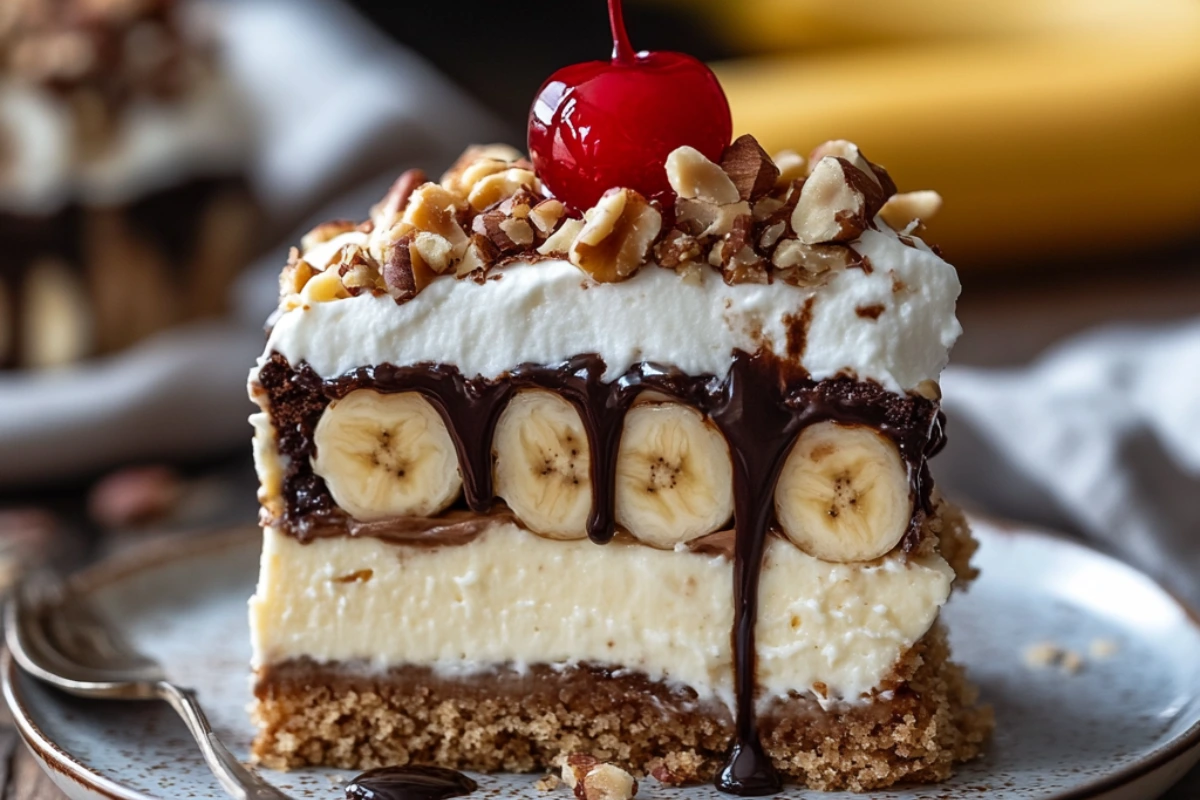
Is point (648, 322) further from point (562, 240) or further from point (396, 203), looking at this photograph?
point (396, 203)

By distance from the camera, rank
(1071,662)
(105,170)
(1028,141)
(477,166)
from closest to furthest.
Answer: (477,166), (1071,662), (105,170), (1028,141)

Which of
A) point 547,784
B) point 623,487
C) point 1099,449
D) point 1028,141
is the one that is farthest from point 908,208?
point 1028,141

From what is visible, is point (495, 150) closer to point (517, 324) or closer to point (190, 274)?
point (517, 324)

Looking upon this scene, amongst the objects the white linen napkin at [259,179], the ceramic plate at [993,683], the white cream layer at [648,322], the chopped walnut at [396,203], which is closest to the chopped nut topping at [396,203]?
the chopped walnut at [396,203]

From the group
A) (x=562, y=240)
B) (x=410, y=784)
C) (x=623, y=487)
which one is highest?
(x=562, y=240)

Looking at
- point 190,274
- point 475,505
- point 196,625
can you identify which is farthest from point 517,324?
point 190,274

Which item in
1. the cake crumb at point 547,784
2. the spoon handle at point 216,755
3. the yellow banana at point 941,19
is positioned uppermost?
the yellow banana at point 941,19

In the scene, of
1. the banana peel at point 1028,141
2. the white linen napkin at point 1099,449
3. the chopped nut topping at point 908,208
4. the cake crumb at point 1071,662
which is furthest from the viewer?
the banana peel at point 1028,141

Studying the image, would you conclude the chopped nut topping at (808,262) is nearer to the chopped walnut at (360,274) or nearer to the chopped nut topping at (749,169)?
the chopped nut topping at (749,169)
